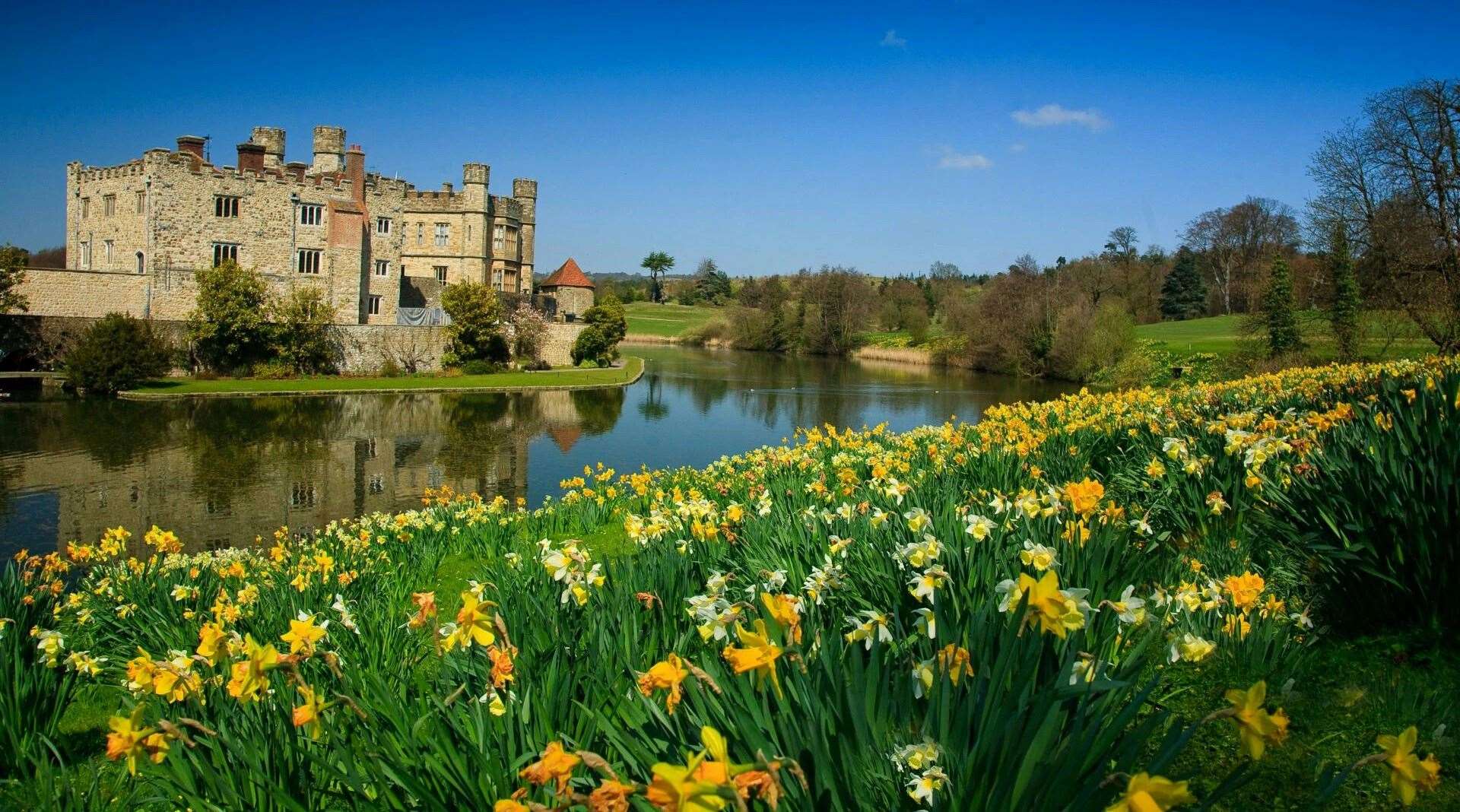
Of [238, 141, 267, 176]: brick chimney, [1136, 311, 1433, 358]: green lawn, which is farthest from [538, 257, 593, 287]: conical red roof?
[1136, 311, 1433, 358]: green lawn

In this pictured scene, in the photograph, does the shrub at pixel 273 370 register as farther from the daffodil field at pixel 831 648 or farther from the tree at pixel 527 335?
the daffodil field at pixel 831 648

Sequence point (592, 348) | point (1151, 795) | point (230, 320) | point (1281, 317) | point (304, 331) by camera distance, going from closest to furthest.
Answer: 1. point (1151, 795)
2. point (230, 320)
3. point (304, 331)
4. point (1281, 317)
5. point (592, 348)

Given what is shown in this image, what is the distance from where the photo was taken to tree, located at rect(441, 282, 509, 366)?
3844cm

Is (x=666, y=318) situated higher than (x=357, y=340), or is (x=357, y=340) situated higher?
(x=666, y=318)

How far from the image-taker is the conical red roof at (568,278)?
2215 inches

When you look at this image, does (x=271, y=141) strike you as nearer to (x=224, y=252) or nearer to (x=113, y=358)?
(x=224, y=252)

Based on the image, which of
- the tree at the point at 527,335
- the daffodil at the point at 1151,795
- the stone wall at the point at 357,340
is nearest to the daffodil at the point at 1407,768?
the daffodil at the point at 1151,795

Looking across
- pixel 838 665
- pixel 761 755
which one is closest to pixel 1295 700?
pixel 838 665

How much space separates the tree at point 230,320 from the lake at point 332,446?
18.0 feet

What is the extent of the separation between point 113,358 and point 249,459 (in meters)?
13.1

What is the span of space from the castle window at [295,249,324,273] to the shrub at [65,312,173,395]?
8571 mm

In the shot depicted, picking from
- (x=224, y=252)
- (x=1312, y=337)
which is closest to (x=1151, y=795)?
(x=1312, y=337)

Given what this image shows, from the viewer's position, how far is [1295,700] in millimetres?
3166

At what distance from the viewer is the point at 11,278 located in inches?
1227
